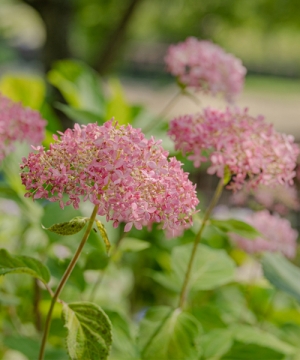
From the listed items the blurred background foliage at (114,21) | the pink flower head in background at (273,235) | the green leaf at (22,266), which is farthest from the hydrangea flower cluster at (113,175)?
the blurred background foliage at (114,21)

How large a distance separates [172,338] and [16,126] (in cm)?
37

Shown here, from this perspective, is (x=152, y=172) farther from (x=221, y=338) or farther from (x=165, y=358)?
(x=221, y=338)

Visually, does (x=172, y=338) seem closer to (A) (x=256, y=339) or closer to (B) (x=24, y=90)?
(A) (x=256, y=339)

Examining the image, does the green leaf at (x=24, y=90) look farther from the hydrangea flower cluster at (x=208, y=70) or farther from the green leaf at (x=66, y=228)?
the green leaf at (x=66, y=228)

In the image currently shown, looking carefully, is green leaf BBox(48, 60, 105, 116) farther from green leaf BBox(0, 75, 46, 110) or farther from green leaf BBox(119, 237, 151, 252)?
green leaf BBox(119, 237, 151, 252)

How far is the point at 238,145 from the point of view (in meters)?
0.68

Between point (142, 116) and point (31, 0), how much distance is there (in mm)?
1684

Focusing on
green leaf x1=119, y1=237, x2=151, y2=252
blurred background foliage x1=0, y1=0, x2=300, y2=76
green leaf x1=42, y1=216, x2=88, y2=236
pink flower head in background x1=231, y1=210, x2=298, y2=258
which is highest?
blurred background foliage x1=0, y1=0, x2=300, y2=76

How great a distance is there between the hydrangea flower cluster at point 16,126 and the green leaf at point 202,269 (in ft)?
1.10

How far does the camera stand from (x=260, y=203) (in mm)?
1202

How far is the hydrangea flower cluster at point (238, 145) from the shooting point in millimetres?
673

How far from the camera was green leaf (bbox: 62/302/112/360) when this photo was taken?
55 centimetres

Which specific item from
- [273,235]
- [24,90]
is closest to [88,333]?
[273,235]

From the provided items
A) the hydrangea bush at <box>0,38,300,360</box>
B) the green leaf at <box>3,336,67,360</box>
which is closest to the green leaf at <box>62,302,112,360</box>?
the hydrangea bush at <box>0,38,300,360</box>
